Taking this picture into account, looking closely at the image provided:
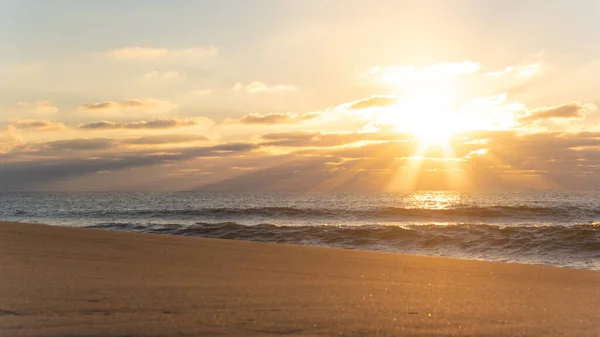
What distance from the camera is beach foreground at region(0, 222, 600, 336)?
13.5 ft

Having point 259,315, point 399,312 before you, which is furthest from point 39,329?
point 399,312

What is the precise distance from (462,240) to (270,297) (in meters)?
17.9

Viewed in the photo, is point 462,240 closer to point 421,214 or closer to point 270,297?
point 270,297

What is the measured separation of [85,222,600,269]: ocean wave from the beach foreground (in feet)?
28.9

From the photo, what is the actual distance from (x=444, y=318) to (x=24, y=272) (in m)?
5.32

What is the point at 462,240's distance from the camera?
70.7 ft

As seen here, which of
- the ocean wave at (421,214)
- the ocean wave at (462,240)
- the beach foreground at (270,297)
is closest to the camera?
the beach foreground at (270,297)

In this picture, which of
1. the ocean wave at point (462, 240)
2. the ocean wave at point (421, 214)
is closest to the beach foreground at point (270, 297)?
the ocean wave at point (462, 240)

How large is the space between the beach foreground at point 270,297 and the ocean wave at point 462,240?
28.9 ft

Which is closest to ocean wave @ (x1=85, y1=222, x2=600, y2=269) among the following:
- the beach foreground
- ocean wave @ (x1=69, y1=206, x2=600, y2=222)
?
the beach foreground

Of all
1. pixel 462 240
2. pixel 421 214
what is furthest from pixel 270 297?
pixel 421 214

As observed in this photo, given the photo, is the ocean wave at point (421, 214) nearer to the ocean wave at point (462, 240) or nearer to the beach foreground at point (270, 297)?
the ocean wave at point (462, 240)

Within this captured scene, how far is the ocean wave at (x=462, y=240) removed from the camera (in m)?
17.9

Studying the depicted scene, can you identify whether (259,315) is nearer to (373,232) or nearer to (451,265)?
(451,265)
